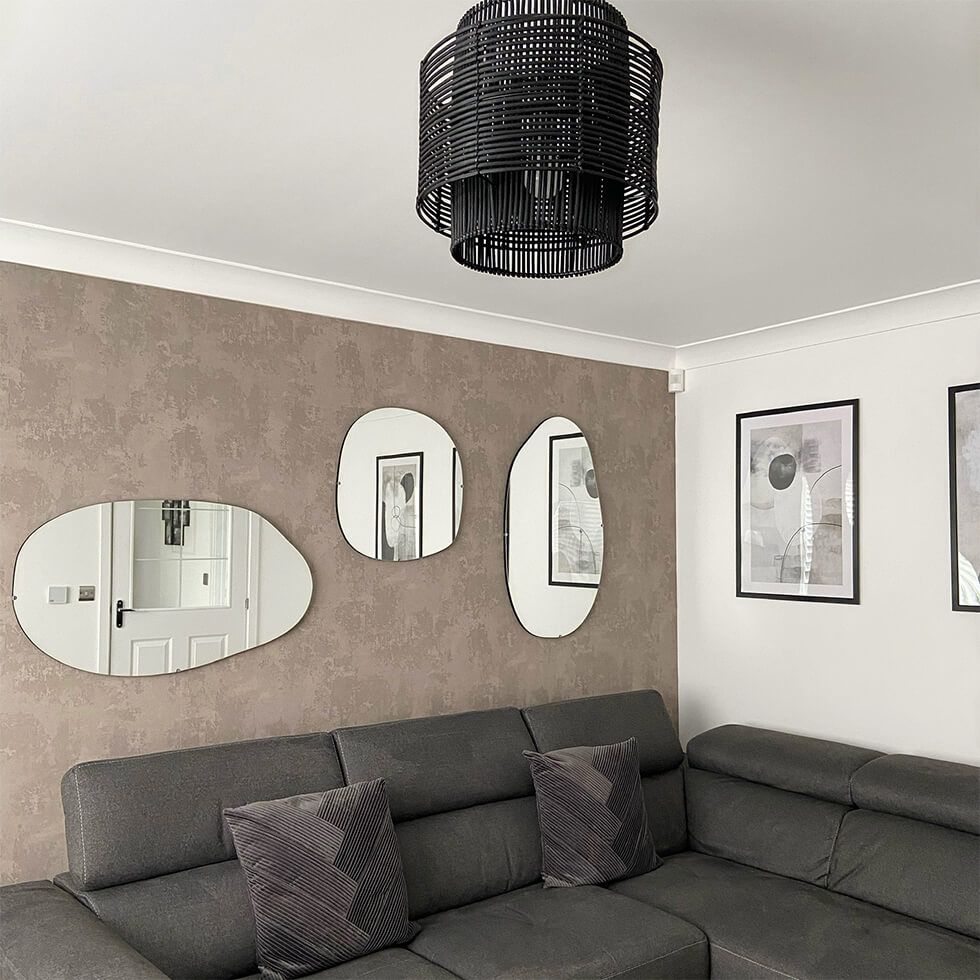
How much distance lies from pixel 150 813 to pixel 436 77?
209 centimetres

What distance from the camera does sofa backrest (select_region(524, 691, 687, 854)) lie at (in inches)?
145

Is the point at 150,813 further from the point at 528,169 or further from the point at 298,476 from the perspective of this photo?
the point at 528,169

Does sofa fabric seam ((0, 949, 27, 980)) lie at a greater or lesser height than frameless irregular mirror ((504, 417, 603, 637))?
lesser

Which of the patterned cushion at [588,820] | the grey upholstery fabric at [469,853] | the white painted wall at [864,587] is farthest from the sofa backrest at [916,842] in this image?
the grey upholstery fabric at [469,853]

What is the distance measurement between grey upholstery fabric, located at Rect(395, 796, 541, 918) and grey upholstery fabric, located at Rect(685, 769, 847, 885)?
742 mm

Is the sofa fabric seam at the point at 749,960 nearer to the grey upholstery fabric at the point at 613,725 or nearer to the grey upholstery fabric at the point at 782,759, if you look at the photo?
the grey upholstery fabric at the point at 782,759

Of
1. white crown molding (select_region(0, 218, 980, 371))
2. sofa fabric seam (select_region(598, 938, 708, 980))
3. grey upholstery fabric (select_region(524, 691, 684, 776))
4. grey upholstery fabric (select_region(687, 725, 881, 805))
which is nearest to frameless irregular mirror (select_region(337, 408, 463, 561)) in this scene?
white crown molding (select_region(0, 218, 980, 371))

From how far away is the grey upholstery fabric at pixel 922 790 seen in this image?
3090 millimetres

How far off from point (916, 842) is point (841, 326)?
1986 mm

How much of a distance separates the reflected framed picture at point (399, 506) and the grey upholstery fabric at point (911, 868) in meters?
1.86

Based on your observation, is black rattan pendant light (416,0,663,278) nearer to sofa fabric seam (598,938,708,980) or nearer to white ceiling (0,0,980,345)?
white ceiling (0,0,980,345)

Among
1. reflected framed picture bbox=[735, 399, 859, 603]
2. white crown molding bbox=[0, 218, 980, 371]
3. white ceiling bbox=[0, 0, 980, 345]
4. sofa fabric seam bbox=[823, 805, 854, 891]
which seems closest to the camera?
white ceiling bbox=[0, 0, 980, 345]

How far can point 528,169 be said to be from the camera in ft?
5.09

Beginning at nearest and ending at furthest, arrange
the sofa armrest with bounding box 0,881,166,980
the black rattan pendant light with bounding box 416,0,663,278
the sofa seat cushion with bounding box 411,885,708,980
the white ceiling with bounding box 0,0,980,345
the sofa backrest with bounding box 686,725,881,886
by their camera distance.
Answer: the black rattan pendant light with bounding box 416,0,663,278 → the white ceiling with bounding box 0,0,980,345 → the sofa armrest with bounding box 0,881,166,980 → the sofa seat cushion with bounding box 411,885,708,980 → the sofa backrest with bounding box 686,725,881,886
